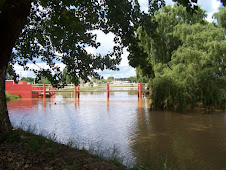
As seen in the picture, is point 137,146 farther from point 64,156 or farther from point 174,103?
point 174,103

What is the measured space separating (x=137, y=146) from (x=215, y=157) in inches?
73.6

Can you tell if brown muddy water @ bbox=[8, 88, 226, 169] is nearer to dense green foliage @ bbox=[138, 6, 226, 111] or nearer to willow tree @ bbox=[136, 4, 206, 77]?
dense green foliage @ bbox=[138, 6, 226, 111]

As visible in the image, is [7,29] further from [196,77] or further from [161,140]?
[196,77]

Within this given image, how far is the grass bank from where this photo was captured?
134 inches

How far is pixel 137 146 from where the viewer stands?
6062 millimetres

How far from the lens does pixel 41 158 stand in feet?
12.1

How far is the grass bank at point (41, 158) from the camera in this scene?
3406mm

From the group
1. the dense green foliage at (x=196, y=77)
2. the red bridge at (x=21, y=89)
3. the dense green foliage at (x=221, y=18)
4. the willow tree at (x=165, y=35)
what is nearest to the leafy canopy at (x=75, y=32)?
the dense green foliage at (x=196, y=77)

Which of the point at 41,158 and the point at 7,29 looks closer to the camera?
the point at 41,158

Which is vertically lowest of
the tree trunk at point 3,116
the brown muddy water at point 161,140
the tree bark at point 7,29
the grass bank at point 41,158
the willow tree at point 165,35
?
the brown muddy water at point 161,140

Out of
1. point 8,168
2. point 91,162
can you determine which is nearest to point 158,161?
point 91,162

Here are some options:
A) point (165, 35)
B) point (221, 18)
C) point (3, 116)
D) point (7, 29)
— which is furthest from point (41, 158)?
point (221, 18)

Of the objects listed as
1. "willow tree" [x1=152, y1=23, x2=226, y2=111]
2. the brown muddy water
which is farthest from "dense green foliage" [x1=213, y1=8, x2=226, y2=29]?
the brown muddy water

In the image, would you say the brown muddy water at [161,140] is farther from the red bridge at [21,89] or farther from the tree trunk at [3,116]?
the red bridge at [21,89]
